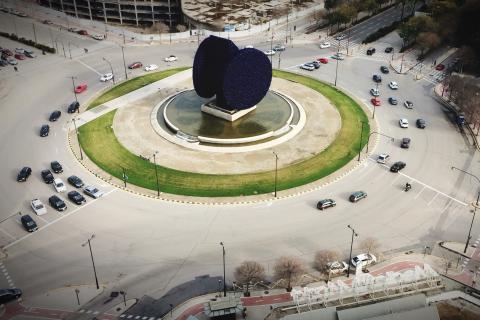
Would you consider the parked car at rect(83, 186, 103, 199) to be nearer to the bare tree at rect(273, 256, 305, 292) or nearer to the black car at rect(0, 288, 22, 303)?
the black car at rect(0, 288, 22, 303)

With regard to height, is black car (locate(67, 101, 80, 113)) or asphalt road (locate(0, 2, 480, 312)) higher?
black car (locate(67, 101, 80, 113))

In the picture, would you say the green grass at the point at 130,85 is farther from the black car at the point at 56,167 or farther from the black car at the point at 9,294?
the black car at the point at 9,294

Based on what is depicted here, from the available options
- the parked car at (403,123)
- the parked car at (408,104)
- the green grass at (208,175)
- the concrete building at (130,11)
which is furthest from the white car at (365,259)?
the concrete building at (130,11)

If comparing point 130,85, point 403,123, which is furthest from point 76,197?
point 403,123

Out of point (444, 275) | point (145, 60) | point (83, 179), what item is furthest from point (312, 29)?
point (444, 275)

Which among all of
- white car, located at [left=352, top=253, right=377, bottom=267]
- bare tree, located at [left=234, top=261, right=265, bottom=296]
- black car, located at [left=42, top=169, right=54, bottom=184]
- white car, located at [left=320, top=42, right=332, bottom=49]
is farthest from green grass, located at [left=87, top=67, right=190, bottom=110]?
white car, located at [left=352, top=253, right=377, bottom=267]

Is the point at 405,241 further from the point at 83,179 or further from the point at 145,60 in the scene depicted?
the point at 145,60

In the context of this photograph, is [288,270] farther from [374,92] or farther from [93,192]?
[374,92]
